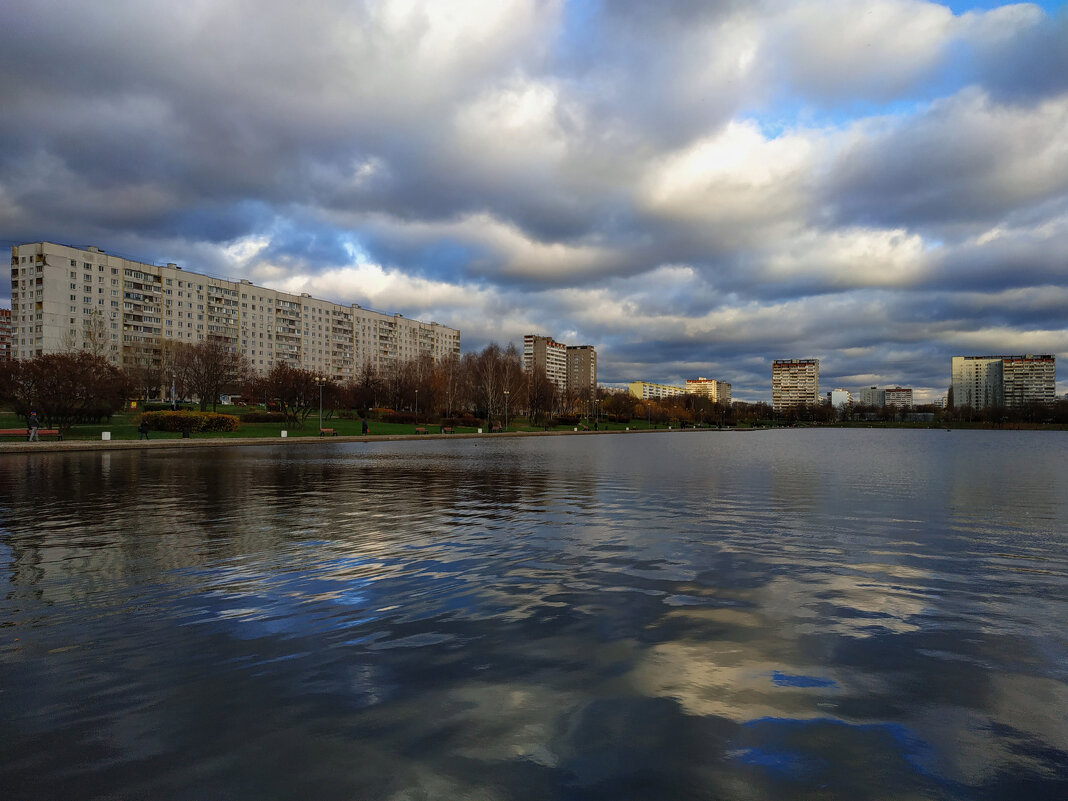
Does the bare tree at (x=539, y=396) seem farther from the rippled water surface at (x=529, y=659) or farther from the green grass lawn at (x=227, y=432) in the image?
the rippled water surface at (x=529, y=659)

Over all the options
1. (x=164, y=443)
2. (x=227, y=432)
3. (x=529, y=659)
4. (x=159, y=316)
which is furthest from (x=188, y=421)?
(x=159, y=316)

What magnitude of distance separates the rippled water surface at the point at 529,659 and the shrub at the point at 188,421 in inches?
1451

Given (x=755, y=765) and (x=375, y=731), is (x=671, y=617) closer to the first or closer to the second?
(x=755, y=765)

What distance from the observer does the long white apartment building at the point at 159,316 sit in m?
100

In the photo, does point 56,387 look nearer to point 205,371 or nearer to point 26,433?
point 26,433

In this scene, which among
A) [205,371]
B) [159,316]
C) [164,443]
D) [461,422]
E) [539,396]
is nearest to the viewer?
[164,443]

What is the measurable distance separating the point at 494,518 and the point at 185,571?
20.1ft

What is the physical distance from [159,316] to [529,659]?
130m

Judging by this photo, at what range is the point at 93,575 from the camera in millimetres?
7961

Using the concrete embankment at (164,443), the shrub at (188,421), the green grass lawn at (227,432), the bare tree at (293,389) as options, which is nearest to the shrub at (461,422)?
the green grass lawn at (227,432)

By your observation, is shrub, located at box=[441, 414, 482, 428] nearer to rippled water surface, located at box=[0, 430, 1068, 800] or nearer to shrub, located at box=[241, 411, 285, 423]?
shrub, located at box=[241, 411, 285, 423]

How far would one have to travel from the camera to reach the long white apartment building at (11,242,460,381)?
100 metres

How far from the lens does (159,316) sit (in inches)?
4493

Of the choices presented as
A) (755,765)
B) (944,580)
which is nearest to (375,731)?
(755,765)
